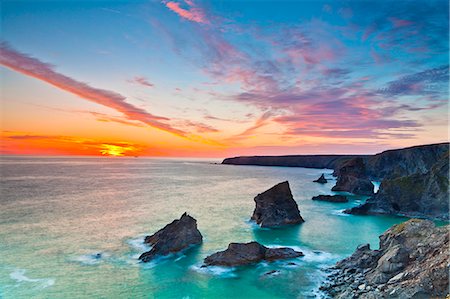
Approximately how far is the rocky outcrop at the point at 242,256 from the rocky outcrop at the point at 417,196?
47.6 metres

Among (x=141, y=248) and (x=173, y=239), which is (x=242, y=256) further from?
(x=141, y=248)

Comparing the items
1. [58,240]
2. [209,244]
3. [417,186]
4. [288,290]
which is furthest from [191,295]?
Result: [417,186]

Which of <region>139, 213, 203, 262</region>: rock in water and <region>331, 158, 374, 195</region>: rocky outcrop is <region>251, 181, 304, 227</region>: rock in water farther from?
<region>331, 158, 374, 195</region>: rocky outcrop

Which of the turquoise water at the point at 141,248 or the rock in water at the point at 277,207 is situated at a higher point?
the rock in water at the point at 277,207

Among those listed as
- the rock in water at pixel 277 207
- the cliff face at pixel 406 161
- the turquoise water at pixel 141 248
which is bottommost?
the turquoise water at pixel 141 248

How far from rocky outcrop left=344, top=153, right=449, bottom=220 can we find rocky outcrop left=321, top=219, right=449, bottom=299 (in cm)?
4381

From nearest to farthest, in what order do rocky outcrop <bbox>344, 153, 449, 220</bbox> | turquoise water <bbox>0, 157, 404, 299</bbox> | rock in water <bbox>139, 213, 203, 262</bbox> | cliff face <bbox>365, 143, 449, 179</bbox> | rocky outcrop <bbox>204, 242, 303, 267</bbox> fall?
turquoise water <bbox>0, 157, 404, 299</bbox> → rocky outcrop <bbox>204, 242, 303, 267</bbox> → rock in water <bbox>139, 213, 203, 262</bbox> → rocky outcrop <bbox>344, 153, 449, 220</bbox> → cliff face <bbox>365, 143, 449, 179</bbox>

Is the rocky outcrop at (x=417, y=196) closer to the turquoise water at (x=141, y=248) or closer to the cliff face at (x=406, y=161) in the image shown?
the turquoise water at (x=141, y=248)

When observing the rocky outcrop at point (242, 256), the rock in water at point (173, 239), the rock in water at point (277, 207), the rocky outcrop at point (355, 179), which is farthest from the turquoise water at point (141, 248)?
the rocky outcrop at point (355, 179)

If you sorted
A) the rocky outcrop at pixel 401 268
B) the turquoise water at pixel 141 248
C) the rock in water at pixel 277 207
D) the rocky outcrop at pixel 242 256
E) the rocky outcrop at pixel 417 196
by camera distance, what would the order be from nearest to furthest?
the rocky outcrop at pixel 401 268
the turquoise water at pixel 141 248
the rocky outcrop at pixel 242 256
the rock in water at pixel 277 207
the rocky outcrop at pixel 417 196

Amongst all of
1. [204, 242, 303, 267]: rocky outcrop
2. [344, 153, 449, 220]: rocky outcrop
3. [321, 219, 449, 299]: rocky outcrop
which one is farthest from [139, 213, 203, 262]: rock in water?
[344, 153, 449, 220]: rocky outcrop

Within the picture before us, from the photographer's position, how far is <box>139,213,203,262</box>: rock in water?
141 feet

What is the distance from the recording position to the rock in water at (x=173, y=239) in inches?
1686

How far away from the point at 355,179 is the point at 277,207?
71592mm
